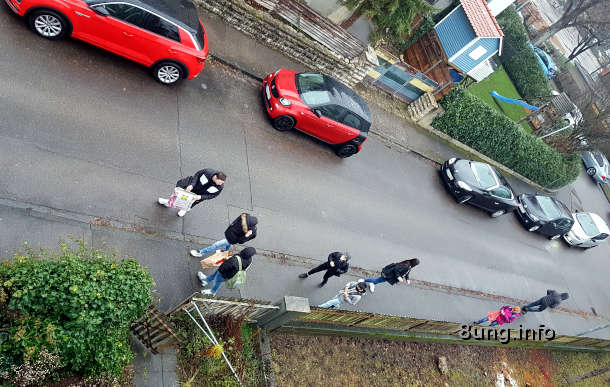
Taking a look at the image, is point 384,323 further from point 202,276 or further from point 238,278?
point 202,276

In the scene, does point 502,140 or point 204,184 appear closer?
point 204,184

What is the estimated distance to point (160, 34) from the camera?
32.9ft

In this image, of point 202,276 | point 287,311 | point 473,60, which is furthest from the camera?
point 473,60

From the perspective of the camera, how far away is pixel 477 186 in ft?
52.6

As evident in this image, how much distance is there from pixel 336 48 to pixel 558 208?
Answer: 11.6 m

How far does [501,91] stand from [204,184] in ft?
67.7

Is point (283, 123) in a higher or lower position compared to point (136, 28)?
lower

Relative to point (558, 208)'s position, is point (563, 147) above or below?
above

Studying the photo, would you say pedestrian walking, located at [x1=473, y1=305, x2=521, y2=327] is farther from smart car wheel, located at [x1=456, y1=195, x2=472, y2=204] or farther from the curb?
smart car wheel, located at [x1=456, y1=195, x2=472, y2=204]

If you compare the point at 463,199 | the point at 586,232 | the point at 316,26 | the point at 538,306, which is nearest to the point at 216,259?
the point at 316,26

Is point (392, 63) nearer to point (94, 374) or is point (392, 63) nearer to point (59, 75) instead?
point (59, 75)

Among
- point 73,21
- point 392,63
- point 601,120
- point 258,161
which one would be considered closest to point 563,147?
point 601,120

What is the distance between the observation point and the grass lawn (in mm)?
22375

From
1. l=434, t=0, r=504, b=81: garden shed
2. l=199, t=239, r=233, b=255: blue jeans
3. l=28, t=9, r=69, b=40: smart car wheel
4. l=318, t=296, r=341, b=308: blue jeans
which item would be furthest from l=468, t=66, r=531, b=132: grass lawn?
l=28, t=9, r=69, b=40: smart car wheel
